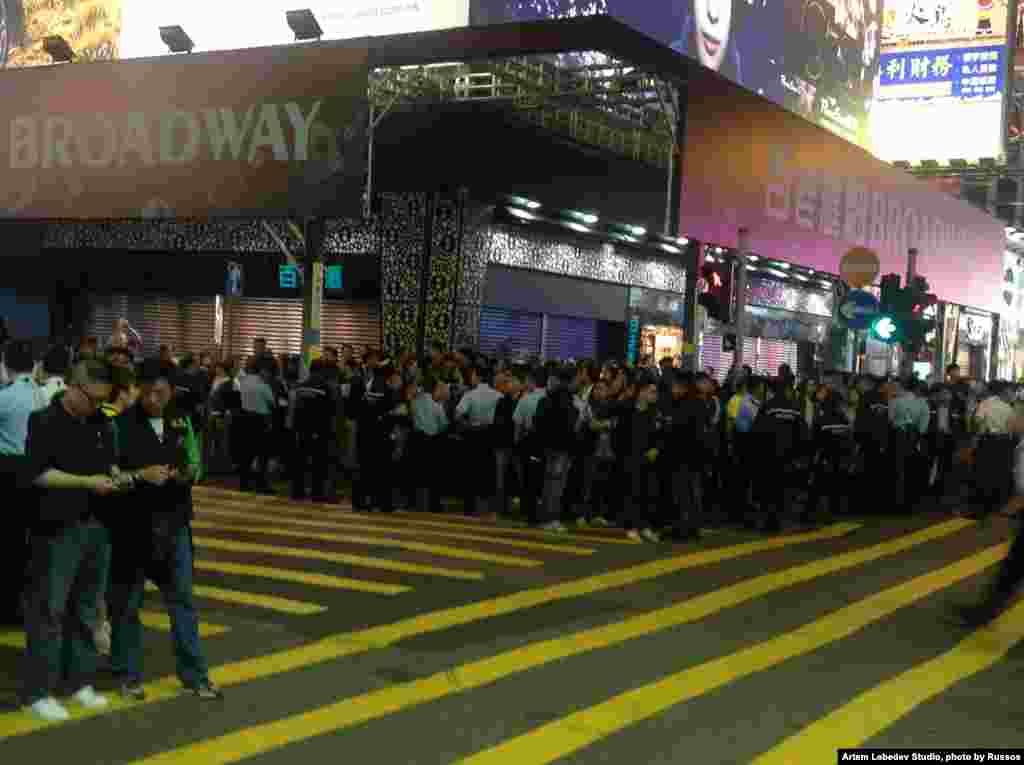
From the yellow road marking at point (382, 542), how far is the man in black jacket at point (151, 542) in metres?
5.31

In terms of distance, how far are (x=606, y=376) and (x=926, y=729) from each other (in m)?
10.0

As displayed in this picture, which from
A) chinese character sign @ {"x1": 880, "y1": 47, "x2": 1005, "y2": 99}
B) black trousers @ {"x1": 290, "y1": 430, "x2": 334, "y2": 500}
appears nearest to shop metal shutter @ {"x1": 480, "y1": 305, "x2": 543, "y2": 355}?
black trousers @ {"x1": 290, "y1": 430, "x2": 334, "y2": 500}

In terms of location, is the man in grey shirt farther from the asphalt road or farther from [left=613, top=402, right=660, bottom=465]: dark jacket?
[left=613, top=402, right=660, bottom=465]: dark jacket

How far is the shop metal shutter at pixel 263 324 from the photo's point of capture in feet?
85.5

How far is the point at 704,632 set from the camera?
9727 millimetres

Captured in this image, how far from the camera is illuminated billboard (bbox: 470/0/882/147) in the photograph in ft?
102

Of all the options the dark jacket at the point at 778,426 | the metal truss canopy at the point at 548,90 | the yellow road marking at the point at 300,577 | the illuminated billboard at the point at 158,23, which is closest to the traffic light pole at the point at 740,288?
the metal truss canopy at the point at 548,90

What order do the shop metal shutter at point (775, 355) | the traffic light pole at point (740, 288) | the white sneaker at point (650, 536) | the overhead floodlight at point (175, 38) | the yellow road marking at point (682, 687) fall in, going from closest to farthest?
1. the yellow road marking at point (682, 687)
2. the white sneaker at point (650, 536)
3. the traffic light pole at point (740, 288)
4. the overhead floodlight at point (175, 38)
5. the shop metal shutter at point (775, 355)

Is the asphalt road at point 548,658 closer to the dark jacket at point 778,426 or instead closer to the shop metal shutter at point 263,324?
the dark jacket at point 778,426

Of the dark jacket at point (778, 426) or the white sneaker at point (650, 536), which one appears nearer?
the white sneaker at point (650, 536)

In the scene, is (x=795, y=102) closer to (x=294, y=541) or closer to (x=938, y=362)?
(x=938, y=362)

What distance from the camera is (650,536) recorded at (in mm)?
14539

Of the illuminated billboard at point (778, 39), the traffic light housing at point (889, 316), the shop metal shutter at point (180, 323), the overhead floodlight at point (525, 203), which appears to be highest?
the illuminated billboard at point (778, 39)

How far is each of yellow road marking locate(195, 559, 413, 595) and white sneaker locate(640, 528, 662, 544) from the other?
14.0ft
